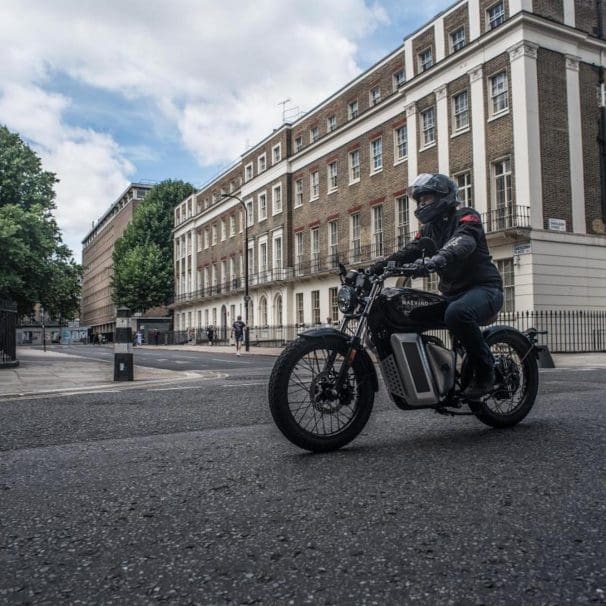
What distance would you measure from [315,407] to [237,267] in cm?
4621

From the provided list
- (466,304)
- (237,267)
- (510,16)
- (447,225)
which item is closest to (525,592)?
(466,304)

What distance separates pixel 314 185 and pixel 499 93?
53.1 feet

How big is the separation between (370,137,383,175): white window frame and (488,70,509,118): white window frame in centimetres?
811

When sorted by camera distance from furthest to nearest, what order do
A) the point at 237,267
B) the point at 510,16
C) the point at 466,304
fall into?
the point at 237,267 < the point at 510,16 < the point at 466,304

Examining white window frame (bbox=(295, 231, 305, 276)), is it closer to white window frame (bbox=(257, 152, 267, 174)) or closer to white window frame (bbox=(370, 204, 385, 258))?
white window frame (bbox=(257, 152, 267, 174))

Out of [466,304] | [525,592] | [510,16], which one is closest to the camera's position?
[525,592]

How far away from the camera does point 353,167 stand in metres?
33.9

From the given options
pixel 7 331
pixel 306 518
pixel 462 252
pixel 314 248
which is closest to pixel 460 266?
pixel 462 252

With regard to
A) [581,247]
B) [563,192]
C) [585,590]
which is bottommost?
[585,590]

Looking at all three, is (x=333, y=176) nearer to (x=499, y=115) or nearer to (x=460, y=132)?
(x=460, y=132)

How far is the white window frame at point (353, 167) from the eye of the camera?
33312 mm

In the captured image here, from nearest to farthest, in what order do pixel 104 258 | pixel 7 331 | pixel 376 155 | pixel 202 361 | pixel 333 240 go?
pixel 7 331 < pixel 202 361 < pixel 376 155 < pixel 333 240 < pixel 104 258

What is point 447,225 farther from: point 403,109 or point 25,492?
point 403,109

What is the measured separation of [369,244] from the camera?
3175 cm
